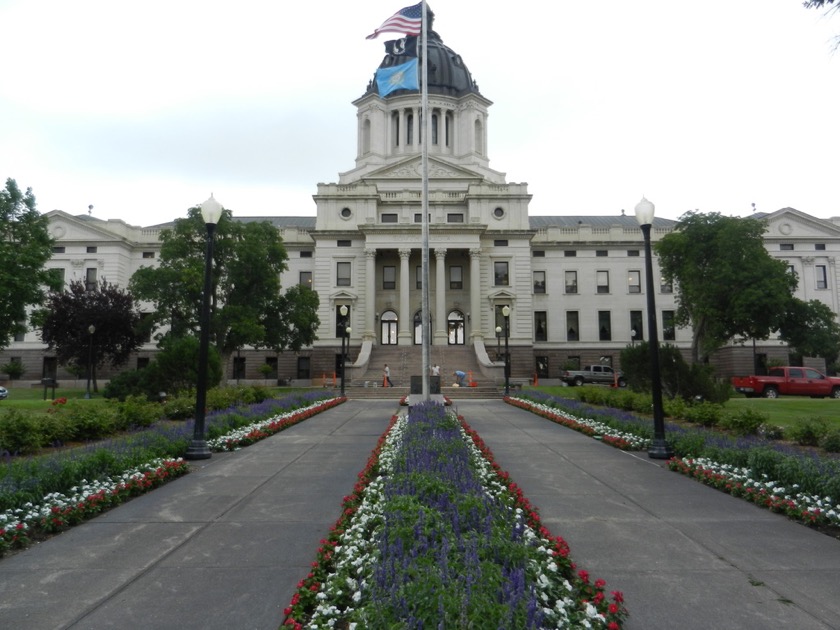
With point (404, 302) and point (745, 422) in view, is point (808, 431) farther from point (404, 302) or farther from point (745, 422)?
point (404, 302)

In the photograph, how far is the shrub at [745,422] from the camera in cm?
1252

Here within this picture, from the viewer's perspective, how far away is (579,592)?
4.20m

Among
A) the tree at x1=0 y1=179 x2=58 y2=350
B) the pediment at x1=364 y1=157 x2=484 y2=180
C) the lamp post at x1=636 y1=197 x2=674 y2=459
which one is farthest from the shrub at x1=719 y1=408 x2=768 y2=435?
the pediment at x1=364 y1=157 x2=484 y2=180

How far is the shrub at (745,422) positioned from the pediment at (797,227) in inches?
2091

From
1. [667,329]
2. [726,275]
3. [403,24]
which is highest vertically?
[403,24]

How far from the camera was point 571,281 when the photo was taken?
185 ft

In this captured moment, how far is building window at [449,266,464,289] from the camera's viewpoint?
52.6 meters

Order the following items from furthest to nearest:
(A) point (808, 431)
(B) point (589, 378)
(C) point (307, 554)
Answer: (B) point (589, 378) → (A) point (808, 431) → (C) point (307, 554)

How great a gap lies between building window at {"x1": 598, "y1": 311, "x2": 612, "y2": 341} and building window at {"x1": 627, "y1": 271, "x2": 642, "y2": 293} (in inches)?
139

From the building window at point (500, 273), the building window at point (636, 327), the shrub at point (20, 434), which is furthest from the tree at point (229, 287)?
the building window at point (636, 327)

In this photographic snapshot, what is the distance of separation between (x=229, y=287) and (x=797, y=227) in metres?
56.0

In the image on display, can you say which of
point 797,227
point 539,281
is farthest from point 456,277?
point 797,227

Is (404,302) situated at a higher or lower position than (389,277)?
lower

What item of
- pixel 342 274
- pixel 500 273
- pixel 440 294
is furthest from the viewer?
pixel 500 273
